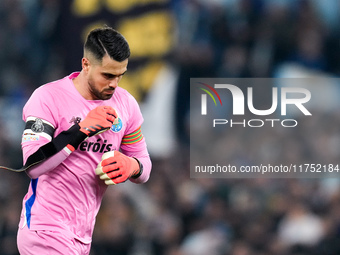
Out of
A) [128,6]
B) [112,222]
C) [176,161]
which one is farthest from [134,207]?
[128,6]

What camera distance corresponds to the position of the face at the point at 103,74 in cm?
313

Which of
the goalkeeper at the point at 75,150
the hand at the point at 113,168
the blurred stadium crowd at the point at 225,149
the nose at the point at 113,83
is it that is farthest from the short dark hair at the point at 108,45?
the blurred stadium crowd at the point at 225,149

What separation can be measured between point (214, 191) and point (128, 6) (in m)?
2.78

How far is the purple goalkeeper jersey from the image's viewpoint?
10.3ft

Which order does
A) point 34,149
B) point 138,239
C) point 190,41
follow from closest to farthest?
point 34,149 → point 138,239 → point 190,41

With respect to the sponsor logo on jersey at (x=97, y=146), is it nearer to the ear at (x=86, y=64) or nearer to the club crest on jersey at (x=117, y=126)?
the club crest on jersey at (x=117, y=126)

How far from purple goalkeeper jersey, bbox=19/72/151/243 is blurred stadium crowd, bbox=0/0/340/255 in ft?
13.2

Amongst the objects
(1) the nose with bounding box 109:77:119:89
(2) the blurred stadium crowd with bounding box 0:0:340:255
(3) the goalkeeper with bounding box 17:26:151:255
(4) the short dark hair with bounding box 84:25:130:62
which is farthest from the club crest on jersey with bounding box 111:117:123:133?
(2) the blurred stadium crowd with bounding box 0:0:340:255

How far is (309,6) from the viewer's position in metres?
7.59

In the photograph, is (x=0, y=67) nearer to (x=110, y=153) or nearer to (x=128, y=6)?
(x=128, y=6)

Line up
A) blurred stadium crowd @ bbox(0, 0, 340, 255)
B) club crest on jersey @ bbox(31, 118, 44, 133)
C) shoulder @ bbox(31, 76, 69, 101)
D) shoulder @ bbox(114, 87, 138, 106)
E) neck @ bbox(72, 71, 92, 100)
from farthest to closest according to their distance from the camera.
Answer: blurred stadium crowd @ bbox(0, 0, 340, 255) < shoulder @ bbox(114, 87, 138, 106) < neck @ bbox(72, 71, 92, 100) < shoulder @ bbox(31, 76, 69, 101) < club crest on jersey @ bbox(31, 118, 44, 133)

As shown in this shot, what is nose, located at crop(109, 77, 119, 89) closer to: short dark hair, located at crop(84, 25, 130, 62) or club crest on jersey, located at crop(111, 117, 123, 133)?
short dark hair, located at crop(84, 25, 130, 62)

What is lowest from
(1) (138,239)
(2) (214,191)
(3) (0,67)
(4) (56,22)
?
(1) (138,239)

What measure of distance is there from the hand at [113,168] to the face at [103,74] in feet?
1.12
